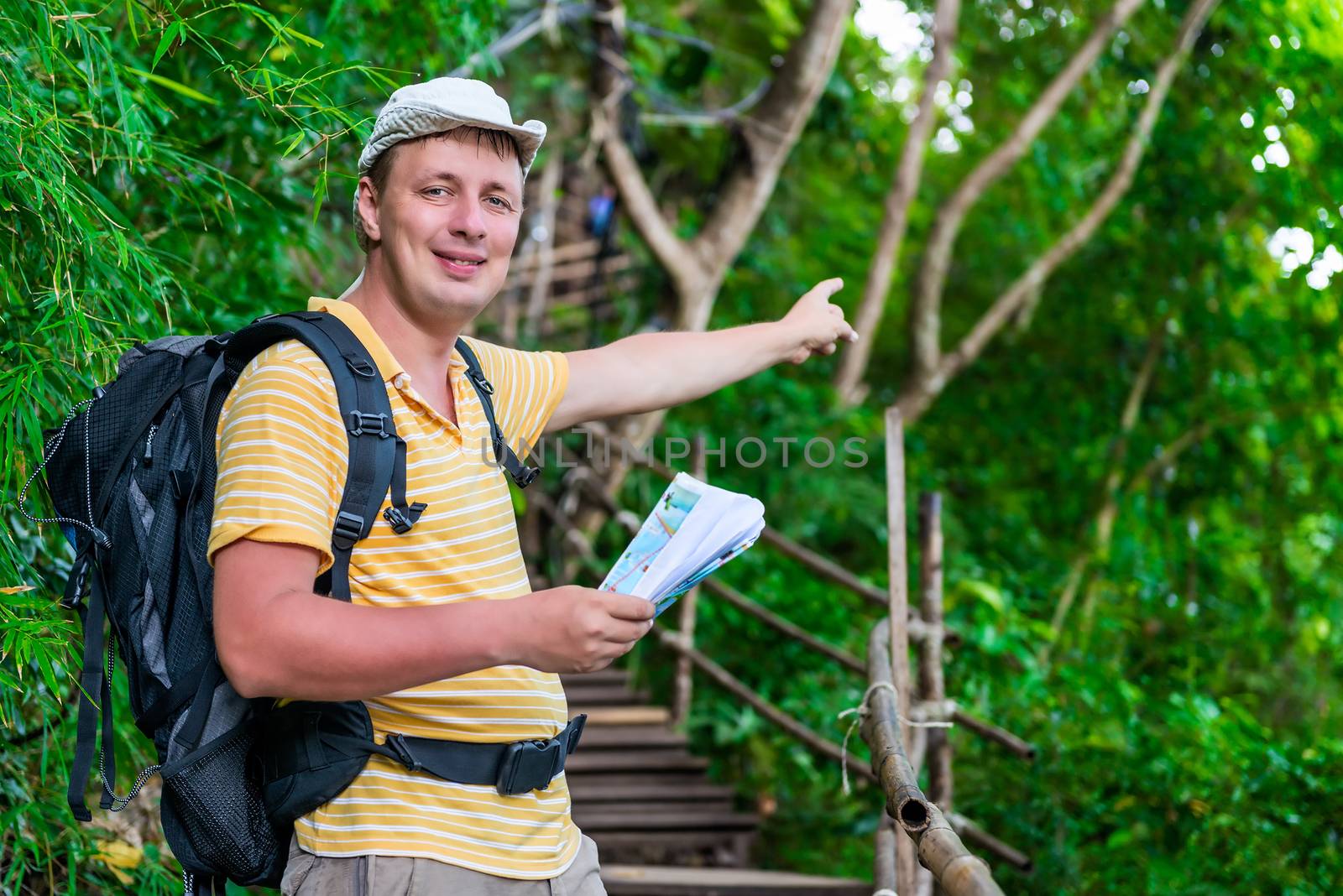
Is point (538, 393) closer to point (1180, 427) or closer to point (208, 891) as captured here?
point (208, 891)

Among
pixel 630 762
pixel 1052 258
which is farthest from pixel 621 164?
pixel 1052 258

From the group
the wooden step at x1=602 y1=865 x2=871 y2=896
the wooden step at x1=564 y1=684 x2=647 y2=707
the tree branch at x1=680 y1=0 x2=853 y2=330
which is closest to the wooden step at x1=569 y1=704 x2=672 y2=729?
the wooden step at x1=564 y1=684 x2=647 y2=707

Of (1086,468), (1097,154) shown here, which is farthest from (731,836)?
(1097,154)

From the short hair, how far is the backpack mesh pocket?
2.25ft

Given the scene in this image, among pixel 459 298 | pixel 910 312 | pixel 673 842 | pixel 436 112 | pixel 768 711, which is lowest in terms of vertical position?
pixel 673 842

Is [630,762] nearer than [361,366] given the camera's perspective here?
No

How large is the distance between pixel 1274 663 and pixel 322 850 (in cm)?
650

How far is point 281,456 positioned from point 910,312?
6.28 m

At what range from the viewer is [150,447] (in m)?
1.45

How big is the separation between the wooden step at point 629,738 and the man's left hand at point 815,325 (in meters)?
3.17

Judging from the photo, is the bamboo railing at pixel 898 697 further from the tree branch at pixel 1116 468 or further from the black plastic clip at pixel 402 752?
A: the tree branch at pixel 1116 468

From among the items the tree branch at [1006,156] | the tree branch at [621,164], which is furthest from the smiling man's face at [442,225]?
the tree branch at [1006,156]

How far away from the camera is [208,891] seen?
1.57 m

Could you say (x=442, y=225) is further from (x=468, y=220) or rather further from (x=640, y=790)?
(x=640, y=790)
